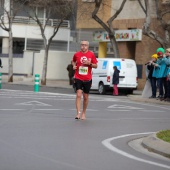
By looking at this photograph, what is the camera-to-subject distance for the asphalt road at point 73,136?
9820 millimetres

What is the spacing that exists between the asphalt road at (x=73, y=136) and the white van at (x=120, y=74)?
12.7 metres

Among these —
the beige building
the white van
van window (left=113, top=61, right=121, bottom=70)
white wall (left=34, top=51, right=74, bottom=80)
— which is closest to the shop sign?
the beige building

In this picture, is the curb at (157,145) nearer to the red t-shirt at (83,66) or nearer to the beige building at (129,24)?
the red t-shirt at (83,66)

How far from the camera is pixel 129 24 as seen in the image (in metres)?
43.3

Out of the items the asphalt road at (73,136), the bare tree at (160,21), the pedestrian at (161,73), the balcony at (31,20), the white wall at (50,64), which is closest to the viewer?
the asphalt road at (73,136)

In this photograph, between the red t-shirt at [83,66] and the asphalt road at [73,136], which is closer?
the asphalt road at [73,136]

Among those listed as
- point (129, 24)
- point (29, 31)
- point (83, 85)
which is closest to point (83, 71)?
point (83, 85)

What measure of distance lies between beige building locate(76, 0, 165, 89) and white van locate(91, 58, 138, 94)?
20.6 feet

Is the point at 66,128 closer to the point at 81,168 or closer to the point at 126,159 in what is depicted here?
the point at 126,159

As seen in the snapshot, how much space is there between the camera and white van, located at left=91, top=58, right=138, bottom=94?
3472 cm

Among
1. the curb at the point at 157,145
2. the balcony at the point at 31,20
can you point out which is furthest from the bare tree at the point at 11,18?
the curb at the point at 157,145

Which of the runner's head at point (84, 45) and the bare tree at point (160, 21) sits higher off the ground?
the bare tree at point (160, 21)

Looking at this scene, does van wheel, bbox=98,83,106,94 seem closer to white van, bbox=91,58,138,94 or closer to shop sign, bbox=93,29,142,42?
white van, bbox=91,58,138,94

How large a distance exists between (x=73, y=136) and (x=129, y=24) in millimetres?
30643
